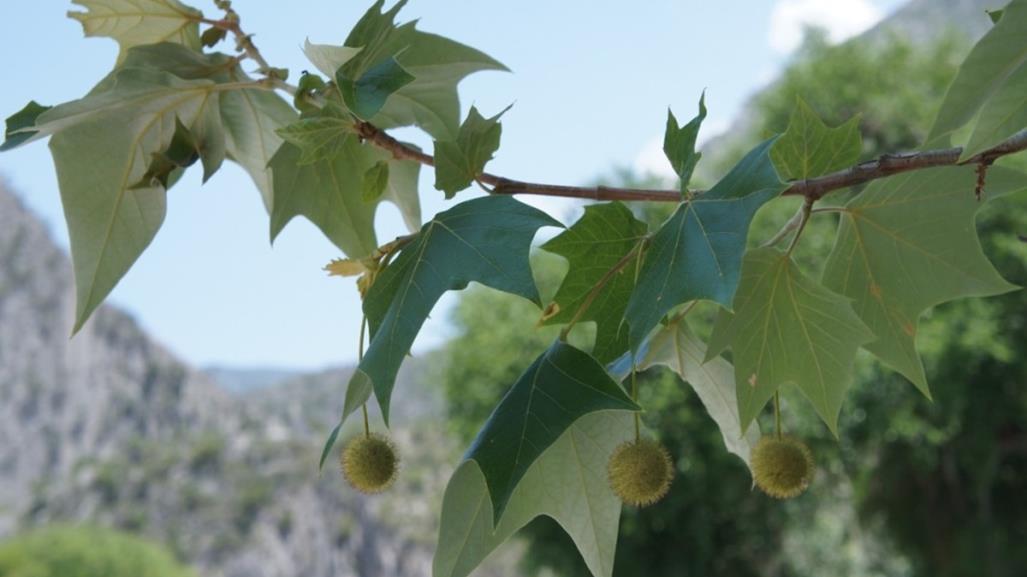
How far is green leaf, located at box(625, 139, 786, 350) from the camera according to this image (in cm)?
36

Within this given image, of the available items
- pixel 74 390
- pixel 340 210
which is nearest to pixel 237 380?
pixel 74 390

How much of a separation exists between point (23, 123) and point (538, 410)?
0.27m

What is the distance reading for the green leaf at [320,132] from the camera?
442mm

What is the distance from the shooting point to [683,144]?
0.41 m

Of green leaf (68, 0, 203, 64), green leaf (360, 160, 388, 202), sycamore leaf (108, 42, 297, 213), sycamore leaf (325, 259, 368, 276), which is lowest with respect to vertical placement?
sycamore leaf (325, 259, 368, 276)

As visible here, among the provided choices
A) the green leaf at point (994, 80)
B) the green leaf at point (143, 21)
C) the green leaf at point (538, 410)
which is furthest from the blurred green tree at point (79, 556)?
the green leaf at point (994, 80)

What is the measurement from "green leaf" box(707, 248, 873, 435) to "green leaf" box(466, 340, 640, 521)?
0.28 ft

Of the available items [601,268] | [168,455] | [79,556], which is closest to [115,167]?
[601,268]

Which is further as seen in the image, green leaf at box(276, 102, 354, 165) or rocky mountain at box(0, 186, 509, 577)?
rocky mountain at box(0, 186, 509, 577)

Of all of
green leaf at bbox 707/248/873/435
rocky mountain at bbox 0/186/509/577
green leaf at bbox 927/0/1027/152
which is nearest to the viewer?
green leaf at bbox 927/0/1027/152

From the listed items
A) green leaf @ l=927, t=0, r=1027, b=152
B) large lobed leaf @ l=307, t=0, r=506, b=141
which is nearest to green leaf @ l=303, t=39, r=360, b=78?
large lobed leaf @ l=307, t=0, r=506, b=141

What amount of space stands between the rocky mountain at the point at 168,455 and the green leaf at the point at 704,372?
16.9 meters

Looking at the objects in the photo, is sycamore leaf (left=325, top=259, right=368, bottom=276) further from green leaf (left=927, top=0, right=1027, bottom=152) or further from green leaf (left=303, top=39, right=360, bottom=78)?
green leaf (left=927, top=0, right=1027, bottom=152)

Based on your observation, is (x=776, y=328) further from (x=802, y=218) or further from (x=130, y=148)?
(x=130, y=148)
